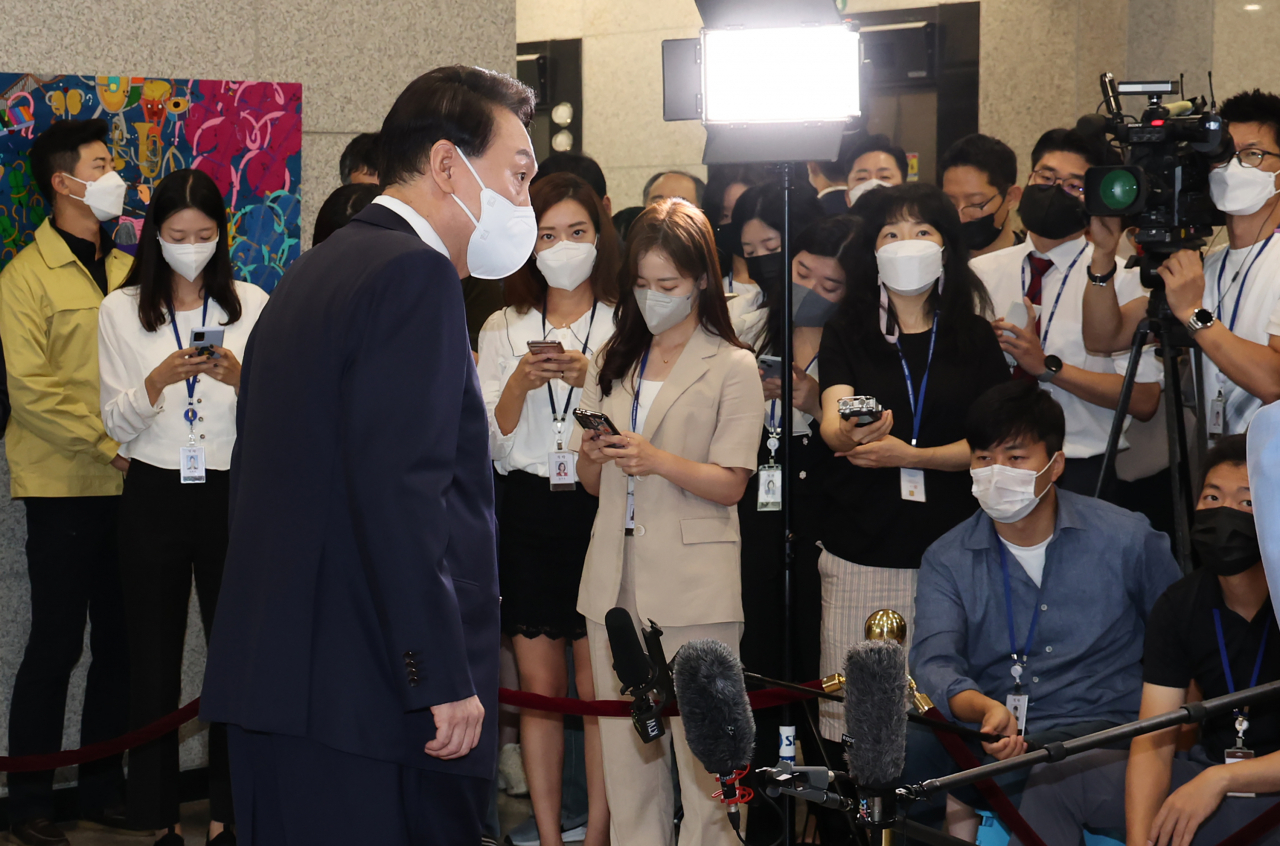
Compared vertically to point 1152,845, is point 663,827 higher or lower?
lower

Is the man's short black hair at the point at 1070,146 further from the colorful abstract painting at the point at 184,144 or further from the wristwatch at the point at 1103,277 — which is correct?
the colorful abstract painting at the point at 184,144

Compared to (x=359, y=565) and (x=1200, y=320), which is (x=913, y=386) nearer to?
(x=1200, y=320)

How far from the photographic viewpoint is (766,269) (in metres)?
3.96

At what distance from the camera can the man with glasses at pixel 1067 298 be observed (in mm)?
3574

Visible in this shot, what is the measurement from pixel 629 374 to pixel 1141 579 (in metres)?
1.35

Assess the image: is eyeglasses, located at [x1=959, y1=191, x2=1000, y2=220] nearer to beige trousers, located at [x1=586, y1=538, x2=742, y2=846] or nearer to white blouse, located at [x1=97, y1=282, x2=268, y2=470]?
beige trousers, located at [x1=586, y1=538, x2=742, y2=846]

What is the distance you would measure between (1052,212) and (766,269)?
836 mm

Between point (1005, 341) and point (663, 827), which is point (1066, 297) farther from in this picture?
point (663, 827)

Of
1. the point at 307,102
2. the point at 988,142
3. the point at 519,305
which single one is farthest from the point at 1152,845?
the point at 307,102

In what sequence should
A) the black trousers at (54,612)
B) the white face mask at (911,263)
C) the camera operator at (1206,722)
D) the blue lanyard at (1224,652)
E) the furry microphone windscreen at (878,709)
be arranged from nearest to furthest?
the furry microphone windscreen at (878,709), the camera operator at (1206,722), the blue lanyard at (1224,652), the white face mask at (911,263), the black trousers at (54,612)

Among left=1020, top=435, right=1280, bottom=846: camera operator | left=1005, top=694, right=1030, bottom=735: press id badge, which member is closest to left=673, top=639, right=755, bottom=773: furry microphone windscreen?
left=1020, top=435, right=1280, bottom=846: camera operator

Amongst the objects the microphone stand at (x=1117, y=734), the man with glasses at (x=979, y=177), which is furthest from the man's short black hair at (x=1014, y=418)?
the man with glasses at (x=979, y=177)

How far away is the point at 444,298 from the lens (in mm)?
1911

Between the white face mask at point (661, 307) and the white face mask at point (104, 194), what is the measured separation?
1.71m
